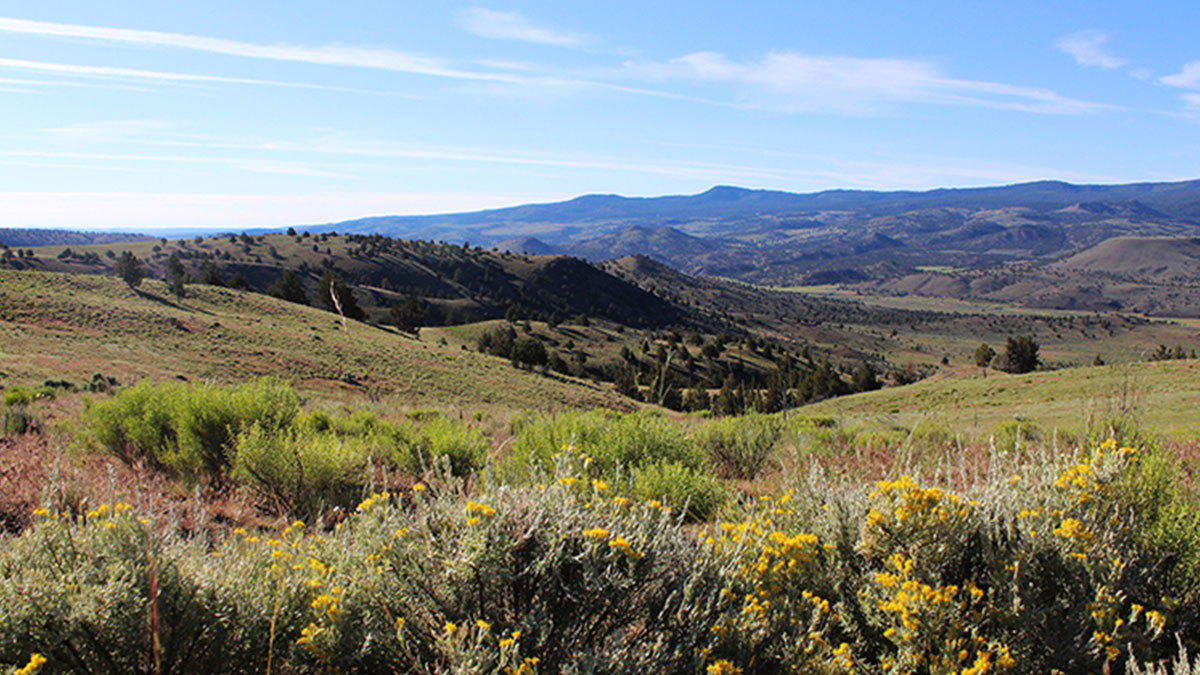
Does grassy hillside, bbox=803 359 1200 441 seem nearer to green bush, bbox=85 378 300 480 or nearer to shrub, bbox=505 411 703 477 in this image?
shrub, bbox=505 411 703 477

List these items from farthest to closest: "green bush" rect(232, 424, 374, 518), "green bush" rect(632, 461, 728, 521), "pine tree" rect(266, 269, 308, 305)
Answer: "pine tree" rect(266, 269, 308, 305) < "green bush" rect(232, 424, 374, 518) < "green bush" rect(632, 461, 728, 521)

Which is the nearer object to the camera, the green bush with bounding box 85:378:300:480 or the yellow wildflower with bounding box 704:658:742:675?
the yellow wildflower with bounding box 704:658:742:675

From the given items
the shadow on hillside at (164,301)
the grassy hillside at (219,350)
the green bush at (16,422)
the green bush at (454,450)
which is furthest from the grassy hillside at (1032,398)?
the shadow on hillside at (164,301)

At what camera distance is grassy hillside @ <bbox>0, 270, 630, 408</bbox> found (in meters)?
23.7

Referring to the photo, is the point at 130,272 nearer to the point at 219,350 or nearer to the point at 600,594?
the point at 219,350

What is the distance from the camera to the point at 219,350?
2969 cm

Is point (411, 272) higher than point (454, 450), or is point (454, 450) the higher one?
point (411, 272)

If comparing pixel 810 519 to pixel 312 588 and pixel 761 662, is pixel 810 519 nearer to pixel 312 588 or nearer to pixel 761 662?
pixel 761 662

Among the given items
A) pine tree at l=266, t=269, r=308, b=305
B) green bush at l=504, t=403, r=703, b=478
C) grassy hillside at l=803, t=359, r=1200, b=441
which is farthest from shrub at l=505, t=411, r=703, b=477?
pine tree at l=266, t=269, r=308, b=305

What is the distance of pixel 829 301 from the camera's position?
630 feet

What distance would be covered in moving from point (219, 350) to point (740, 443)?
1139 inches

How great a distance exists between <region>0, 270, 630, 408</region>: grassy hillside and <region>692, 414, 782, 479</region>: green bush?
15.7 m

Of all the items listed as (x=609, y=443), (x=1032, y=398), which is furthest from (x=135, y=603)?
(x=1032, y=398)

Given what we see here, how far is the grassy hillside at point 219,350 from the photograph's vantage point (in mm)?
23719
